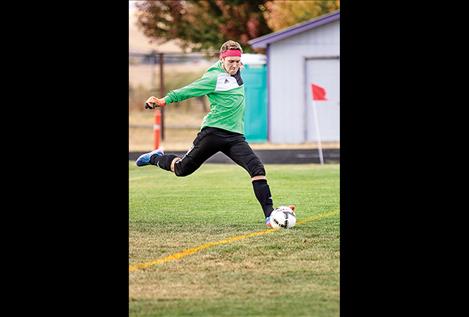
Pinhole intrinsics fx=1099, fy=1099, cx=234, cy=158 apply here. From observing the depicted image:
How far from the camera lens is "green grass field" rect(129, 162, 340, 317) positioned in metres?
7.50

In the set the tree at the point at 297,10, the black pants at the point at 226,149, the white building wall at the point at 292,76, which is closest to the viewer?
the black pants at the point at 226,149

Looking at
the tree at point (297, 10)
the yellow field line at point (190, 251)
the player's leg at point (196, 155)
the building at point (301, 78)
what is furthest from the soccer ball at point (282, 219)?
the tree at point (297, 10)

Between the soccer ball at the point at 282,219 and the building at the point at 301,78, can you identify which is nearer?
the soccer ball at the point at 282,219

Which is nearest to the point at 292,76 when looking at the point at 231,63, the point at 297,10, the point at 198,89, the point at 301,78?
the point at 301,78

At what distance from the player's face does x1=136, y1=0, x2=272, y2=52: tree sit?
3267cm

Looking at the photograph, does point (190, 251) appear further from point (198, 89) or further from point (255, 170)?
point (198, 89)

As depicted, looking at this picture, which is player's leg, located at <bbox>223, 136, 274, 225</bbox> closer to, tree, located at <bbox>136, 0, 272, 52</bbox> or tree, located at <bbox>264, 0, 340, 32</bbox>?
tree, located at <bbox>264, 0, 340, 32</bbox>

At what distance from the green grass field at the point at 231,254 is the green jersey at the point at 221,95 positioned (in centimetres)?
106

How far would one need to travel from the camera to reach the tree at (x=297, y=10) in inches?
1487

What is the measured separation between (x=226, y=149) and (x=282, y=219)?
3.45ft

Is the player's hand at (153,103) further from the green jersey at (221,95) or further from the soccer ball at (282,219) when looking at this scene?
the soccer ball at (282,219)

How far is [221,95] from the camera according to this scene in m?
11.3

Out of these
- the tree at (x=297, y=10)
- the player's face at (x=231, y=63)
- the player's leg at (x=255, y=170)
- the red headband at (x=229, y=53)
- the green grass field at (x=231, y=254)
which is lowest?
the green grass field at (x=231, y=254)

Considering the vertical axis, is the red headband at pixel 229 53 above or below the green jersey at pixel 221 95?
above
